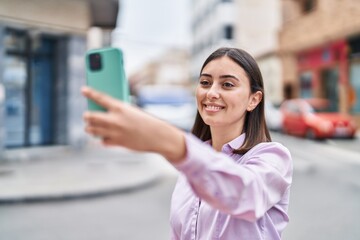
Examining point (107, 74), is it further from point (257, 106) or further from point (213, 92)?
point (257, 106)

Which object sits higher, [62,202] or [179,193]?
[179,193]

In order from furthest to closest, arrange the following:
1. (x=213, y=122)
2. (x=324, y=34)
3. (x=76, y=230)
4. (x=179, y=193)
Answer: (x=324, y=34)
(x=76, y=230)
(x=179, y=193)
(x=213, y=122)

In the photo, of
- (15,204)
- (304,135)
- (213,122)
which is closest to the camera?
(213,122)

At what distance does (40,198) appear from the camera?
532 centimetres

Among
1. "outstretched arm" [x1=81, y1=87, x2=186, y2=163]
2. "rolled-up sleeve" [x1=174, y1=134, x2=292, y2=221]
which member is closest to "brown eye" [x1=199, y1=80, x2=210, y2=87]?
"rolled-up sleeve" [x1=174, y1=134, x2=292, y2=221]

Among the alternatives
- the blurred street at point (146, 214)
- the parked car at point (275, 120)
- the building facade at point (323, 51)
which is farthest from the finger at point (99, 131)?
the building facade at point (323, 51)

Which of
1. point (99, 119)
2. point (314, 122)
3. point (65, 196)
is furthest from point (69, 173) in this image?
point (314, 122)

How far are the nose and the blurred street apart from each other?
2148mm

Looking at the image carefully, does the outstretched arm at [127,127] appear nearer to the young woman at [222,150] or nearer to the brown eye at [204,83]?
the young woman at [222,150]

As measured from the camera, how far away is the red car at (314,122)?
36.9 feet

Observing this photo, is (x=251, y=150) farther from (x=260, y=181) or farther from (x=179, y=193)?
(x=179, y=193)

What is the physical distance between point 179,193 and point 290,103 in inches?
504

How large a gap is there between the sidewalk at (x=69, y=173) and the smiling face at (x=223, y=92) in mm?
4542

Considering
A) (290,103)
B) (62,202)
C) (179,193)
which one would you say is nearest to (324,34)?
(290,103)
